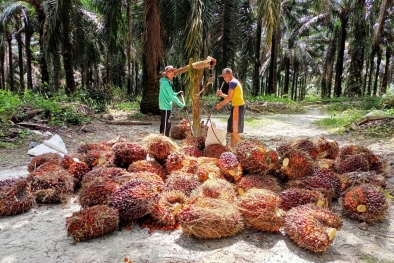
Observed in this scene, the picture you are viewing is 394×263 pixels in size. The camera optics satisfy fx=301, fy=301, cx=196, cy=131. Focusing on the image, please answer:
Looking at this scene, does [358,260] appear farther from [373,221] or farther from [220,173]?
[220,173]

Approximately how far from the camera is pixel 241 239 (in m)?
2.73

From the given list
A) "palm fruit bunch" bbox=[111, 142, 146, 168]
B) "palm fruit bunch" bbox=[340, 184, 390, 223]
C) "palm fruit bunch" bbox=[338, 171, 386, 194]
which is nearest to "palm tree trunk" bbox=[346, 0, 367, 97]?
"palm fruit bunch" bbox=[338, 171, 386, 194]

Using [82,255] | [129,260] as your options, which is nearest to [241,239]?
[129,260]

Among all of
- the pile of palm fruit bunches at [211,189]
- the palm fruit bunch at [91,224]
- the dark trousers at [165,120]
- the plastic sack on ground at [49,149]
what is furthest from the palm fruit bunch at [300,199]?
the plastic sack on ground at [49,149]

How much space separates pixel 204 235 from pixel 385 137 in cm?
581

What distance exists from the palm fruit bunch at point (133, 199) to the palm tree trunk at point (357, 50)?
686 inches

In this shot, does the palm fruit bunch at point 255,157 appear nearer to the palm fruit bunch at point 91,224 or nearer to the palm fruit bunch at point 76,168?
the palm fruit bunch at point 91,224

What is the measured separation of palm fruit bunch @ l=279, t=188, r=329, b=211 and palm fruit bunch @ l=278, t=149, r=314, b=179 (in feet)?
1.52

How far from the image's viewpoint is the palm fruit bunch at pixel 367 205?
2.98 meters

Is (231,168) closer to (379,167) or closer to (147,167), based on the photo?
(147,167)

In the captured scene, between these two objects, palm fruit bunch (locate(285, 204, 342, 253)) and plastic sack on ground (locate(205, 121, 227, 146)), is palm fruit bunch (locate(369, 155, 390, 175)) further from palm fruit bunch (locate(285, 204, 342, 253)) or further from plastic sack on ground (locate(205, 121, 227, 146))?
plastic sack on ground (locate(205, 121, 227, 146))

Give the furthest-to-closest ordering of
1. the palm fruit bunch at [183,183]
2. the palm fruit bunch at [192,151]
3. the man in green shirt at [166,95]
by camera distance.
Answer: the man in green shirt at [166,95]
the palm fruit bunch at [192,151]
the palm fruit bunch at [183,183]

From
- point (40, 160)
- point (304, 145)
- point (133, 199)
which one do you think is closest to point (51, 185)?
point (40, 160)

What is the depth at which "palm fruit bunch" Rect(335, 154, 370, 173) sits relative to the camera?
3973mm
